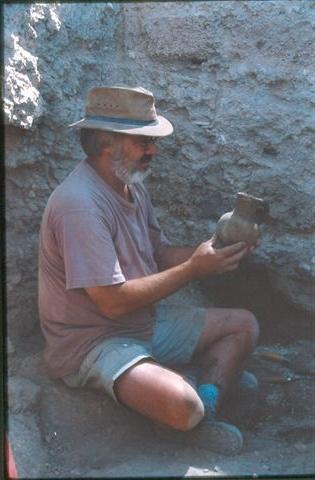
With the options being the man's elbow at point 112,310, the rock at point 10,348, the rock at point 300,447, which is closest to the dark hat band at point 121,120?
the man's elbow at point 112,310

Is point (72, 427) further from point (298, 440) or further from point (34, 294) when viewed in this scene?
point (298, 440)

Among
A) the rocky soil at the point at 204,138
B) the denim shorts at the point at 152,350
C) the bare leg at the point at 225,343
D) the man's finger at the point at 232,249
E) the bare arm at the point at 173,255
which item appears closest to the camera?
the denim shorts at the point at 152,350

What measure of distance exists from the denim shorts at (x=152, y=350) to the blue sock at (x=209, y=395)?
244 millimetres

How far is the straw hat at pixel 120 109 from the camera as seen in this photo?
142 inches

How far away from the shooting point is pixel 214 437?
3.52 meters

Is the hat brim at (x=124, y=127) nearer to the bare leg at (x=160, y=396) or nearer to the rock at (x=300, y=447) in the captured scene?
the bare leg at (x=160, y=396)

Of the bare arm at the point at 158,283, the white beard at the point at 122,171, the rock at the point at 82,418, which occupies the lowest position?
the rock at the point at 82,418

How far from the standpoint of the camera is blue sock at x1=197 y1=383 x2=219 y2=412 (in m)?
3.64

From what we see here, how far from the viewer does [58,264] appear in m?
3.57

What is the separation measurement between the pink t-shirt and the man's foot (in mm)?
501

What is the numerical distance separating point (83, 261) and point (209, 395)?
0.87m

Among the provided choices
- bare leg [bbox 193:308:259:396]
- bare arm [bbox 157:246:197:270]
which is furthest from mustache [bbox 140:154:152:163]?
bare leg [bbox 193:308:259:396]

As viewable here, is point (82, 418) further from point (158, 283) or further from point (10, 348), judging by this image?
point (158, 283)

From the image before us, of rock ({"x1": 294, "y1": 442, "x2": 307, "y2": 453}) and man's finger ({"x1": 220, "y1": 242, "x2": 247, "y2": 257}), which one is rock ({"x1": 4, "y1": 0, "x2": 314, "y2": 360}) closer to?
man's finger ({"x1": 220, "y1": 242, "x2": 247, "y2": 257})
